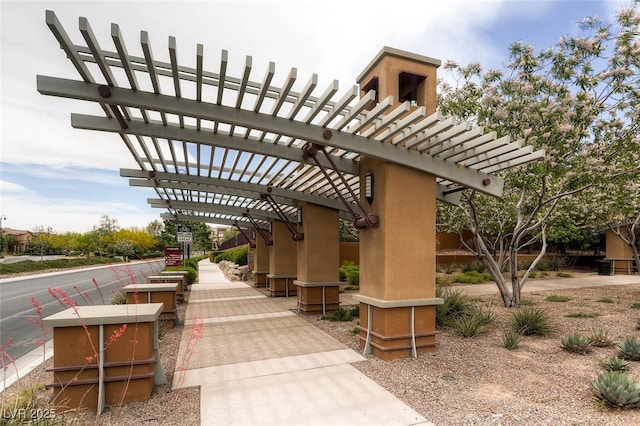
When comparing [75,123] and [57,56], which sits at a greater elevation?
[57,56]

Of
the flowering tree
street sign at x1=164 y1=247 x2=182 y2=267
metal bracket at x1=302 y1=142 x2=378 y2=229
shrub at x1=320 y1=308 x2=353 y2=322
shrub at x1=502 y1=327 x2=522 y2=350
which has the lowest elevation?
shrub at x1=320 y1=308 x2=353 y2=322

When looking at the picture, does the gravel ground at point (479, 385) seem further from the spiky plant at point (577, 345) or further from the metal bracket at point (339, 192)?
the metal bracket at point (339, 192)

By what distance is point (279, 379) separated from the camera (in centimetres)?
504

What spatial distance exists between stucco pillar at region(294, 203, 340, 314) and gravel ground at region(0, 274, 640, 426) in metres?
2.21

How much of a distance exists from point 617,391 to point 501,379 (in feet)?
4.27

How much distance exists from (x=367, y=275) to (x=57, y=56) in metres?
5.40

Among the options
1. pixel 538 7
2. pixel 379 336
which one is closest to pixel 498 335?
pixel 379 336

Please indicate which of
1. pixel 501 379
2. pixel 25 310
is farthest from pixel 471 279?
pixel 25 310

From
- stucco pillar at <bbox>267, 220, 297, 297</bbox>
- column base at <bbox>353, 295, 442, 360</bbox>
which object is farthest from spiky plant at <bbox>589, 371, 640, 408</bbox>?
stucco pillar at <bbox>267, 220, 297, 297</bbox>

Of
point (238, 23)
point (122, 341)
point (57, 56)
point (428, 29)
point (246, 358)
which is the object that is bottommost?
point (246, 358)

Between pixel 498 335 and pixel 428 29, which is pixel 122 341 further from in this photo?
pixel 428 29

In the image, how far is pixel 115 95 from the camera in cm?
453

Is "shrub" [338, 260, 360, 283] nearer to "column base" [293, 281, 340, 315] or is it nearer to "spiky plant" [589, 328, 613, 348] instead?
"column base" [293, 281, 340, 315]

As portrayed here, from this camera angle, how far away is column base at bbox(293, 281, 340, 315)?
9758 mm
